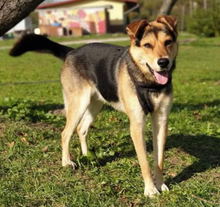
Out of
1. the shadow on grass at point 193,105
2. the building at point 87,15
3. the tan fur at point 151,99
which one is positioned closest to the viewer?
the tan fur at point 151,99

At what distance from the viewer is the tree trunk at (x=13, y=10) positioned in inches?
211

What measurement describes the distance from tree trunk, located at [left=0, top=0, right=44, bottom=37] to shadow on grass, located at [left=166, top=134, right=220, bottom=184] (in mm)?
2503

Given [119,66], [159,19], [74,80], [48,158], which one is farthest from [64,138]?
[159,19]

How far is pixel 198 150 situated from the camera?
551 cm

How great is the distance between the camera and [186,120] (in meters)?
6.89

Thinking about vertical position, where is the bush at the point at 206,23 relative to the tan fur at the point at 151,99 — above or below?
below

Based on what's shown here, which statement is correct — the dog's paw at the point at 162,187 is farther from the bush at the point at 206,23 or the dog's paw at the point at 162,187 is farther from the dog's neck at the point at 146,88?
the bush at the point at 206,23

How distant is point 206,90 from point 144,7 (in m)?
54.3

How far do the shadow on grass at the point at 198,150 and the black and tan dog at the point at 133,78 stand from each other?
0.55 meters

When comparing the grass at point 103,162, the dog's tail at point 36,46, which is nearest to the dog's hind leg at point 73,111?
the grass at point 103,162

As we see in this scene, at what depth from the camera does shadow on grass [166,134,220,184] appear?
4793 millimetres

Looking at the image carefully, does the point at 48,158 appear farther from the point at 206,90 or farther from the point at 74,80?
the point at 206,90

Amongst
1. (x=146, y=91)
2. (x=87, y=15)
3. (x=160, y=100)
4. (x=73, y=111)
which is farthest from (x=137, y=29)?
(x=87, y=15)

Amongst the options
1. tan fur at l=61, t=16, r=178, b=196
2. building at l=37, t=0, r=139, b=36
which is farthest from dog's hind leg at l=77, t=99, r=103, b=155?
building at l=37, t=0, r=139, b=36
